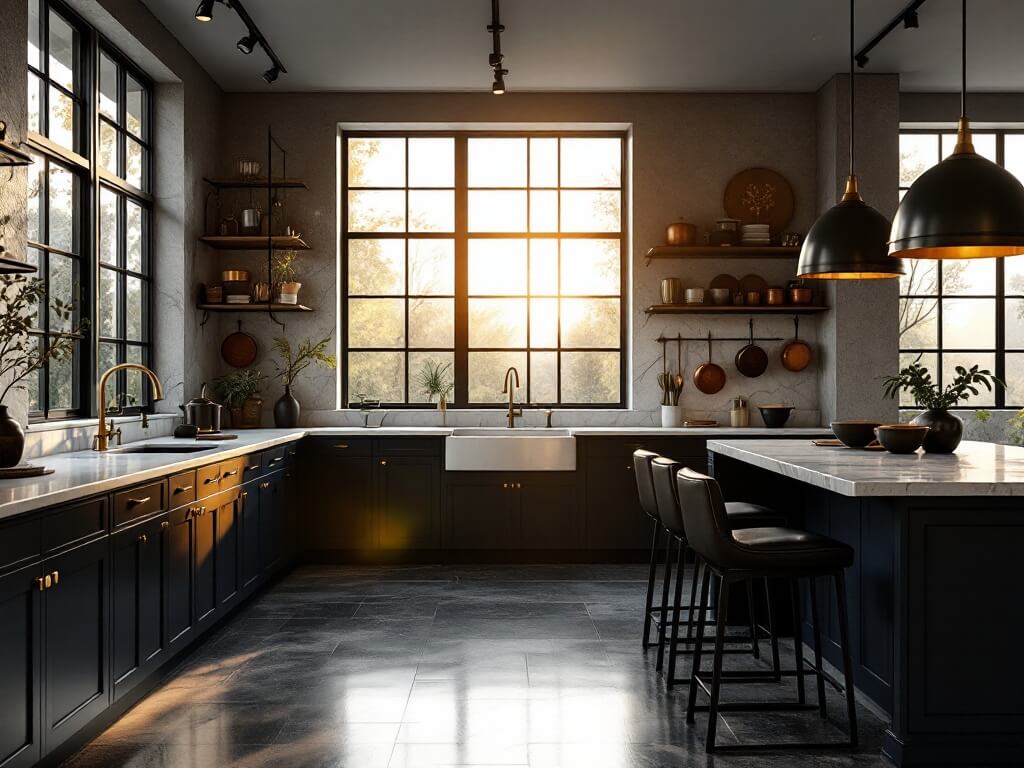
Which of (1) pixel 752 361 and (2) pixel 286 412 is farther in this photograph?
(1) pixel 752 361

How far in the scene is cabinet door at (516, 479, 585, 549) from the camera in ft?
19.9

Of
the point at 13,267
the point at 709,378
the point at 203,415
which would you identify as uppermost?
the point at 13,267

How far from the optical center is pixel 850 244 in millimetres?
3906

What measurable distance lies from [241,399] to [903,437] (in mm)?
4356

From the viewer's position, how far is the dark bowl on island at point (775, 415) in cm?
633

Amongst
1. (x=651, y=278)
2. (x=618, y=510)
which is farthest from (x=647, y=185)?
(x=618, y=510)

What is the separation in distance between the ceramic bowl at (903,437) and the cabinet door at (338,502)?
341 cm

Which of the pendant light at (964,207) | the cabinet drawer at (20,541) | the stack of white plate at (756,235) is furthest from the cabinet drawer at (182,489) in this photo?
the stack of white plate at (756,235)

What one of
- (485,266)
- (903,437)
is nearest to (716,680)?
(903,437)

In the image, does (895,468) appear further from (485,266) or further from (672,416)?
(485,266)

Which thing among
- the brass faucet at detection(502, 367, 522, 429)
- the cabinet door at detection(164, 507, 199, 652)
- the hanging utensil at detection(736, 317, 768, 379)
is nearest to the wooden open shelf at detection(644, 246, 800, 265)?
the hanging utensil at detection(736, 317, 768, 379)

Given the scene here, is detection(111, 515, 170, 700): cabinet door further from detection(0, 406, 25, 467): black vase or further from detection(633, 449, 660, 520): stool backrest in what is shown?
detection(633, 449, 660, 520): stool backrest

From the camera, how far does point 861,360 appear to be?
628 centimetres

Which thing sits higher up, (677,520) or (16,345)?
(16,345)
